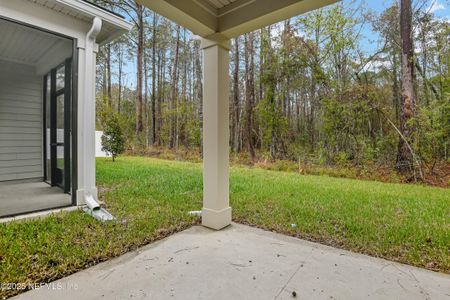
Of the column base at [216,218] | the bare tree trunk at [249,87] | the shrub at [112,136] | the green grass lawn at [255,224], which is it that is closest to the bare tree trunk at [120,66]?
the shrub at [112,136]

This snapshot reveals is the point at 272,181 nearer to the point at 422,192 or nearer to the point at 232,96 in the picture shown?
the point at 422,192

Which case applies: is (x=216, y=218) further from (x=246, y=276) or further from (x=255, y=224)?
(x=246, y=276)

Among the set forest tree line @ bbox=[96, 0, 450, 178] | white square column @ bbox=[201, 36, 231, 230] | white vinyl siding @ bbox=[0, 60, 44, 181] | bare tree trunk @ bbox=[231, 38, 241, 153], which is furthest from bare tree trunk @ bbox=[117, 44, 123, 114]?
white square column @ bbox=[201, 36, 231, 230]

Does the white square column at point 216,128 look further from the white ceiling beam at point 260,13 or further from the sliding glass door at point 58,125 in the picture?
the sliding glass door at point 58,125

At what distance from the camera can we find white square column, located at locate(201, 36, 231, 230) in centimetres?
274

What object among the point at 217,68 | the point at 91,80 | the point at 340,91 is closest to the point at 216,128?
the point at 217,68

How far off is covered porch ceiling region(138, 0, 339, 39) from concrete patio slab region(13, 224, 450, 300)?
2.22 m

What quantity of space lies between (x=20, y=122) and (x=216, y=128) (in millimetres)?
5040

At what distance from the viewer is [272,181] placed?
5.57 metres

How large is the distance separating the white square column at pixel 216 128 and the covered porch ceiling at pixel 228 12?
0.57 ft

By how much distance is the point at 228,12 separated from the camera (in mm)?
2539

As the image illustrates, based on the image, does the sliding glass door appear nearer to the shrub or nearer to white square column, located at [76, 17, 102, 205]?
white square column, located at [76, 17, 102, 205]

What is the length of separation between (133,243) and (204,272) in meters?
0.89

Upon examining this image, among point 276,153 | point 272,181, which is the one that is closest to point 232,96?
point 276,153
